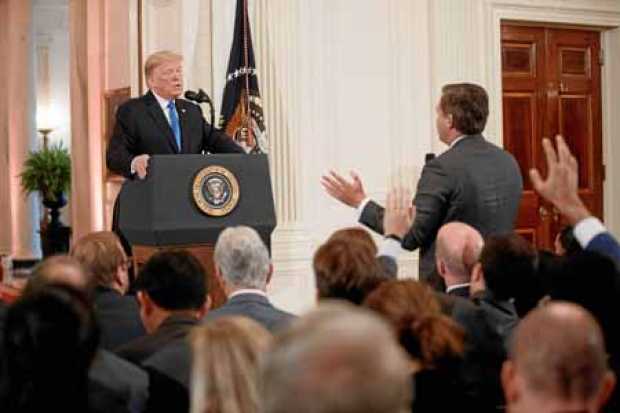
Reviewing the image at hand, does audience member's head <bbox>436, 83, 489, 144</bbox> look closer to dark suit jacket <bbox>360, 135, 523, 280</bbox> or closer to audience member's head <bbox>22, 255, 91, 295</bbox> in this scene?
dark suit jacket <bbox>360, 135, 523, 280</bbox>

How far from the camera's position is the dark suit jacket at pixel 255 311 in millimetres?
3488

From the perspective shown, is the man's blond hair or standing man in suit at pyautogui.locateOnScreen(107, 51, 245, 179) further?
A: standing man in suit at pyautogui.locateOnScreen(107, 51, 245, 179)

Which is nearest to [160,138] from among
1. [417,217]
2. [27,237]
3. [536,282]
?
[417,217]

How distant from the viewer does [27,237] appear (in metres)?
14.3

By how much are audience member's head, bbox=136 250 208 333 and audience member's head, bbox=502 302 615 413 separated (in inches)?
54.0

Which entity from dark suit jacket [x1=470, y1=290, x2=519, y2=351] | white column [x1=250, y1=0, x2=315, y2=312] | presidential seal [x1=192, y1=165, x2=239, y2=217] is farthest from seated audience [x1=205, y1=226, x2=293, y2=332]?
white column [x1=250, y1=0, x2=315, y2=312]

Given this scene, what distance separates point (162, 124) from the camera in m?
5.92

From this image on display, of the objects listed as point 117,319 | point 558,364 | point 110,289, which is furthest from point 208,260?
point 558,364

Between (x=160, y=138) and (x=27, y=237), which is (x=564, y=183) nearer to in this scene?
(x=160, y=138)

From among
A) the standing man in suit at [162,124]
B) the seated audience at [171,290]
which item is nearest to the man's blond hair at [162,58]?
the standing man in suit at [162,124]

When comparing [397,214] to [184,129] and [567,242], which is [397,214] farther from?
[184,129]

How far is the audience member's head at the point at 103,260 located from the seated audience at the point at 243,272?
0.37 meters

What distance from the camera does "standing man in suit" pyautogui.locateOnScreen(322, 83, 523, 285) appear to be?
452 centimetres

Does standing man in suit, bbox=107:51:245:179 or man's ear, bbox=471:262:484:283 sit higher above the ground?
standing man in suit, bbox=107:51:245:179
